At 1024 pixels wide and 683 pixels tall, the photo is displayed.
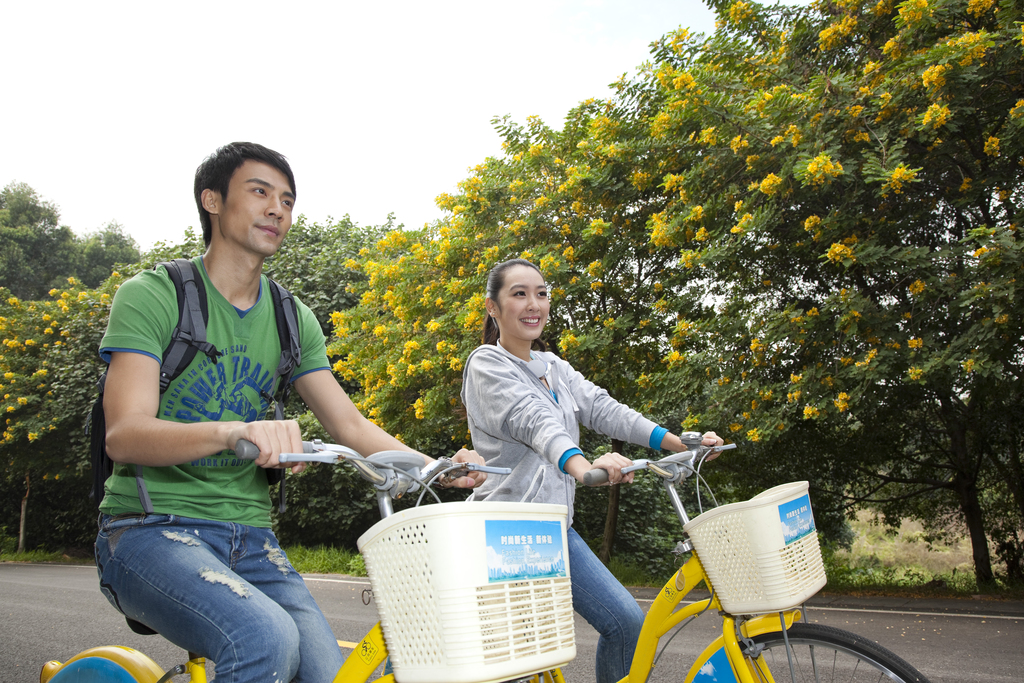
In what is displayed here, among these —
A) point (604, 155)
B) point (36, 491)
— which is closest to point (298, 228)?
point (36, 491)

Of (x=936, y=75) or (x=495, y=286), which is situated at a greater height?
(x=936, y=75)

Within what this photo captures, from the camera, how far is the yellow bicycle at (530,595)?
4.82 feet

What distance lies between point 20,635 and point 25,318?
53.6 ft

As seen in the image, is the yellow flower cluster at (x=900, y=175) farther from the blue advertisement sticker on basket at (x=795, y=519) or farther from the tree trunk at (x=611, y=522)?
the tree trunk at (x=611, y=522)

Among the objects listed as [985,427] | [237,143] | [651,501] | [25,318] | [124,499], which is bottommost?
[651,501]

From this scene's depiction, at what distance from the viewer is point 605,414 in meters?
3.06

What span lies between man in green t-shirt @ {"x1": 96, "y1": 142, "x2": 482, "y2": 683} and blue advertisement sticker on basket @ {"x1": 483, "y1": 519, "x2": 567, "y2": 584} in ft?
1.36

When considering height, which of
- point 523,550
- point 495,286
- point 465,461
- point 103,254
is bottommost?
point 523,550

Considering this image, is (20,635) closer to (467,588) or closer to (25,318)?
(467,588)

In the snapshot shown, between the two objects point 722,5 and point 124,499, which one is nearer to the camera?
point 124,499

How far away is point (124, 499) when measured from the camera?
1.91 m

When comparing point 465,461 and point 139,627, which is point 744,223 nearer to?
point 465,461

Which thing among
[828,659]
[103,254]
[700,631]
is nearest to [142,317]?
[828,659]

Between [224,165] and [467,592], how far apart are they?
1.42m
